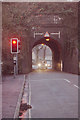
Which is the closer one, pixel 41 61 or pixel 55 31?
pixel 55 31

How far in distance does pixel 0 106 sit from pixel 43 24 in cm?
2313

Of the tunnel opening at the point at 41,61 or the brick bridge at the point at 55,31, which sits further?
the tunnel opening at the point at 41,61

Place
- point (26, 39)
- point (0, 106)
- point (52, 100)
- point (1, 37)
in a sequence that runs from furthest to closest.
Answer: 1. point (26, 39)
2. point (1, 37)
3. point (52, 100)
4. point (0, 106)

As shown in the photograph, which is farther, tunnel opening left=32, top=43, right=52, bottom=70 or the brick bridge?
tunnel opening left=32, top=43, right=52, bottom=70

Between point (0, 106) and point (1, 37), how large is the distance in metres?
10.5

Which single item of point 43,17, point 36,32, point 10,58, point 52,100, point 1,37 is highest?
point 43,17

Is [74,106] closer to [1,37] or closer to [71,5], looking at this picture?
[1,37]

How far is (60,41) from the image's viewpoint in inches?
1176

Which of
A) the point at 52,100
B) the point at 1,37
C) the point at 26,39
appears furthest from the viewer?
the point at 26,39

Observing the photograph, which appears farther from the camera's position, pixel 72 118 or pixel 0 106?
pixel 0 106

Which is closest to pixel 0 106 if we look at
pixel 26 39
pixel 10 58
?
pixel 10 58

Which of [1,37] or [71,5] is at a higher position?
[71,5]

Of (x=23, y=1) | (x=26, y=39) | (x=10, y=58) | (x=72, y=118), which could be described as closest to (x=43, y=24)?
(x=26, y=39)

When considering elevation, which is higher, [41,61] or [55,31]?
[55,31]
